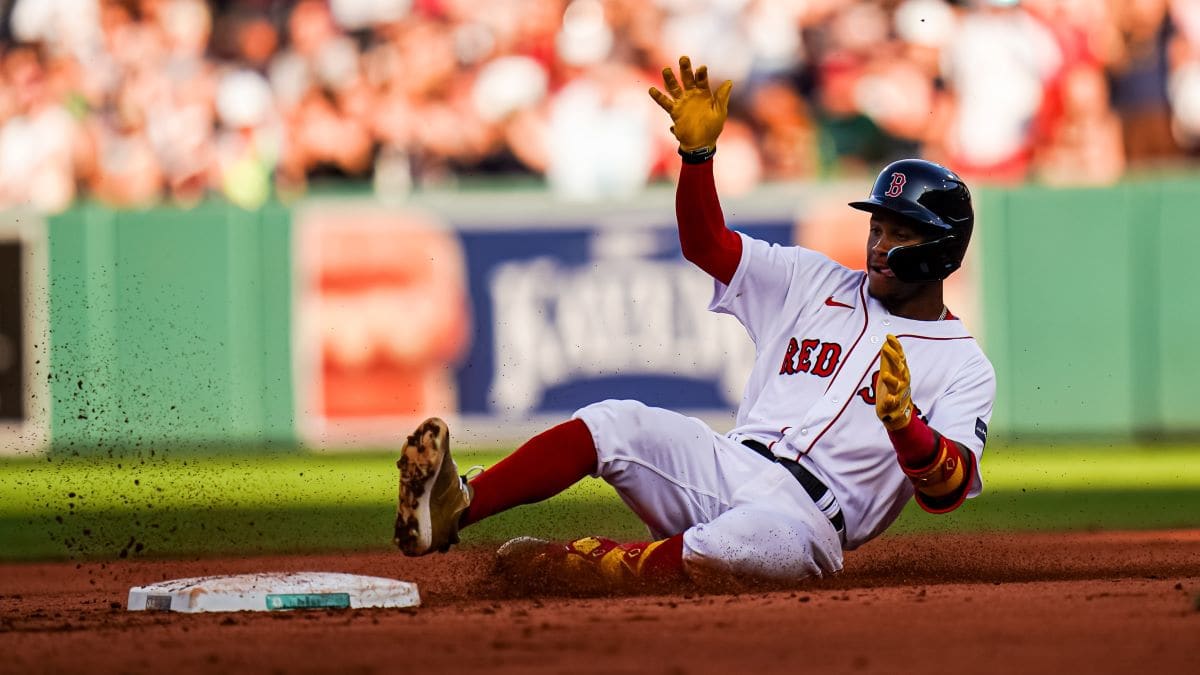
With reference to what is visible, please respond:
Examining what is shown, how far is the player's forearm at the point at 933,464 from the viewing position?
4.88 meters

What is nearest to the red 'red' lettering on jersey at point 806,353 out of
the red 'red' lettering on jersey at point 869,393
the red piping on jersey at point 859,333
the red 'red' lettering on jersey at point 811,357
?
the red 'red' lettering on jersey at point 811,357

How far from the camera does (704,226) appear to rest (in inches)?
217

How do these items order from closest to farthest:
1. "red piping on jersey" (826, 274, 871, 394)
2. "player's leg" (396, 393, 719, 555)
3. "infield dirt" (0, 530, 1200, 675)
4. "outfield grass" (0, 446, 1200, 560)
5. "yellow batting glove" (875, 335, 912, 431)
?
"infield dirt" (0, 530, 1200, 675)
"yellow batting glove" (875, 335, 912, 431)
"player's leg" (396, 393, 719, 555)
"red piping on jersey" (826, 274, 871, 394)
"outfield grass" (0, 446, 1200, 560)

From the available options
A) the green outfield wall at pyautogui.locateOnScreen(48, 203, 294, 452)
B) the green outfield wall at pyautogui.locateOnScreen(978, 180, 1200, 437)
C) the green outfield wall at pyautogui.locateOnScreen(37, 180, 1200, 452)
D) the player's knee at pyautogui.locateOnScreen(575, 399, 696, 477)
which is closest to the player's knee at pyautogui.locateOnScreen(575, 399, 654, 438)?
the player's knee at pyautogui.locateOnScreen(575, 399, 696, 477)

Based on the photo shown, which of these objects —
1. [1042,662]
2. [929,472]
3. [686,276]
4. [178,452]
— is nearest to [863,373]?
[929,472]

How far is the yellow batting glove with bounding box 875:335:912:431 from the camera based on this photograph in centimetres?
477

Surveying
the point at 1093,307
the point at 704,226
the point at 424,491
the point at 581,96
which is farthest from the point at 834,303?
the point at 581,96

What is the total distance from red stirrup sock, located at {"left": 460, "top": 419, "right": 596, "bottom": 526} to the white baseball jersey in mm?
→ 634

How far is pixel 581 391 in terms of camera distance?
36.6 feet

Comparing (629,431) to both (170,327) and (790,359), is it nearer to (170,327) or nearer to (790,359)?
(790,359)

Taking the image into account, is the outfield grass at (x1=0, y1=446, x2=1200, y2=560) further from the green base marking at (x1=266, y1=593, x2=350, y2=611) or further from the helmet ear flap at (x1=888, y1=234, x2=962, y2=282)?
the helmet ear flap at (x1=888, y1=234, x2=962, y2=282)

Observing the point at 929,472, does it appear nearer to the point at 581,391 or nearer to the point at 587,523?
the point at 587,523

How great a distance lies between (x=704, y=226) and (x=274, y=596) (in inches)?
68.0

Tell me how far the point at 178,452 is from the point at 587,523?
339cm
